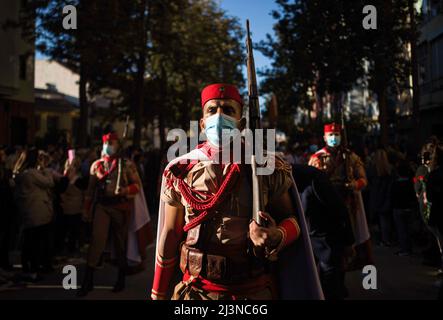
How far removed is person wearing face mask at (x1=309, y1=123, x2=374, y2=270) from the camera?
6.89m

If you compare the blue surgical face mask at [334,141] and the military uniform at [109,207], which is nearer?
the military uniform at [109,207]

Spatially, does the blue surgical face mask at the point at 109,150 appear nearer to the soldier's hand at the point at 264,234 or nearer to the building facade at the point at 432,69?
the soldier's hand at the point at 264,234

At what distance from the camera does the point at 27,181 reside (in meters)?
7.61

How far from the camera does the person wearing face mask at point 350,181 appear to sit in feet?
22.6

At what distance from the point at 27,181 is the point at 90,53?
8988mm

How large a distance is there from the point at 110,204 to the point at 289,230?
4.61m

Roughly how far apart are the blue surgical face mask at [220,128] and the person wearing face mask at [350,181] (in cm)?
414

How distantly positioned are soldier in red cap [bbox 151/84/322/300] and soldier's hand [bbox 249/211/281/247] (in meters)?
0.08

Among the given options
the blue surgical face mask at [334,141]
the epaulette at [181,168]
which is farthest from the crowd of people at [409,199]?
the epaulette at [181,168]

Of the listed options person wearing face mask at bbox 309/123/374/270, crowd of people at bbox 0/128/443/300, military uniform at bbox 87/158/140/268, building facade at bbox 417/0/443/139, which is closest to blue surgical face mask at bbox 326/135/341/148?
person wearing face mask at bbox 309/123/374/270

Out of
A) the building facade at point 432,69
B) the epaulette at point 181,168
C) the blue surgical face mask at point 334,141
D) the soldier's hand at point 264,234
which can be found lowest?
the soldier's hand at point 264,234

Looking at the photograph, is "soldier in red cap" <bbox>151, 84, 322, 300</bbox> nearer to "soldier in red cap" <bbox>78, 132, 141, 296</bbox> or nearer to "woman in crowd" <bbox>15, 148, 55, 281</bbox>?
"soldier in red cap" <bbox>78, 132, 141, 296</bbox>
